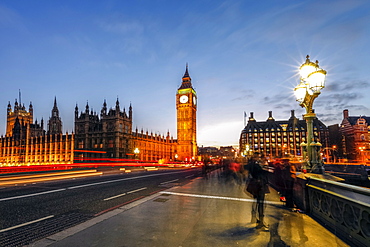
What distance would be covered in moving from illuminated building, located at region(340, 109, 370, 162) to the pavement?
306ft

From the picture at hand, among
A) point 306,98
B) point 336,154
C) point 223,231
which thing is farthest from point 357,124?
point 223,231

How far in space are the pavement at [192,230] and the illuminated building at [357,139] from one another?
93366 mm

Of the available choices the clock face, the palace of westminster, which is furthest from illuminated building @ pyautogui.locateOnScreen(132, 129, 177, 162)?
the clock face

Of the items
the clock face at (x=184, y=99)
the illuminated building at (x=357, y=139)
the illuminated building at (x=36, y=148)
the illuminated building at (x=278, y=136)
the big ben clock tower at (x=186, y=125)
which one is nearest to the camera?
the illuminated building at (x=36, y=148)

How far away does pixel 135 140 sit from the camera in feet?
257

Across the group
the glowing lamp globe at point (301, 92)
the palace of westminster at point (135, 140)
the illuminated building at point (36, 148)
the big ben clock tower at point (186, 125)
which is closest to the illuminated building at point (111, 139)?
the palace of westminster at point (135, 140)

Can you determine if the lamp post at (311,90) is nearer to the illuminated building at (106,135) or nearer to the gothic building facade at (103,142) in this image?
the gothic building facade at (103,142)

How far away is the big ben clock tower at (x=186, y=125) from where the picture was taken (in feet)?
352

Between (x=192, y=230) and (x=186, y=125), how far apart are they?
104m

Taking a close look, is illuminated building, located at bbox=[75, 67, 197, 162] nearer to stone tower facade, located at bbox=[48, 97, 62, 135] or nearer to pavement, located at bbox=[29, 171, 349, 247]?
stone tower facade, located at bbox=[48, 97, 62, 135]

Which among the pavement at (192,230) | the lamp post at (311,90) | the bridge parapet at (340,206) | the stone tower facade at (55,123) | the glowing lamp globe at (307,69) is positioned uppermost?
the stone tower facade at (55,123)

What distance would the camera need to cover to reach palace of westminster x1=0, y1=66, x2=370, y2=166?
237ft

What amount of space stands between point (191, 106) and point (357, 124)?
73462mm

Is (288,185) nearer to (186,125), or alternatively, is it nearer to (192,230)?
(192,230)
